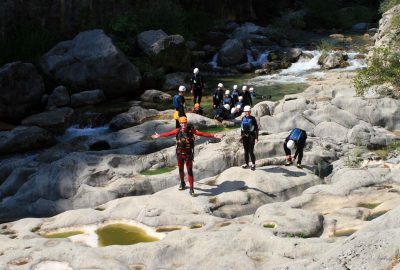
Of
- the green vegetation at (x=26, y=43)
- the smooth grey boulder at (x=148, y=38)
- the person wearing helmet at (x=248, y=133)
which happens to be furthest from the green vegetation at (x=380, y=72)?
the green vegetation at (x=26, y=43)

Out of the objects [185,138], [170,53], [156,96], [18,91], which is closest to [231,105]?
[156,96]

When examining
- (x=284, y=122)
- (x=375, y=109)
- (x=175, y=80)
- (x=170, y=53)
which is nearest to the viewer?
(x=284, y=122)

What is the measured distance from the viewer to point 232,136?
65.1 ft

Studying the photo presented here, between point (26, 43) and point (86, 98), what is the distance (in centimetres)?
803

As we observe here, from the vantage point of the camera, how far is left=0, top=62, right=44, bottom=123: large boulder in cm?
3088

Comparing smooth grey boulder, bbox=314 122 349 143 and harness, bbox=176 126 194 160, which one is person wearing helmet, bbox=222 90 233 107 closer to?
smooth grey boulder, bbox=314 122 349 143

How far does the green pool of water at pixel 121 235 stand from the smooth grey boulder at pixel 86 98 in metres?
20.0

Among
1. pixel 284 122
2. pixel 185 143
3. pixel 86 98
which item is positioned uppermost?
pixel 185 143

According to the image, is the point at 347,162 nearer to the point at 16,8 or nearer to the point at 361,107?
the point at 361,107

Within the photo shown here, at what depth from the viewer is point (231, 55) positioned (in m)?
44.0

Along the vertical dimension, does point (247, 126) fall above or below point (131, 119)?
above

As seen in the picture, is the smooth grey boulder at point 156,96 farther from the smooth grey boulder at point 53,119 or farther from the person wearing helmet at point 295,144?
the person wearing helmet at point 295,144

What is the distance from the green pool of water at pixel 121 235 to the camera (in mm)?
13031

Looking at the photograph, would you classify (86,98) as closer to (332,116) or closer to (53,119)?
(53,119)
